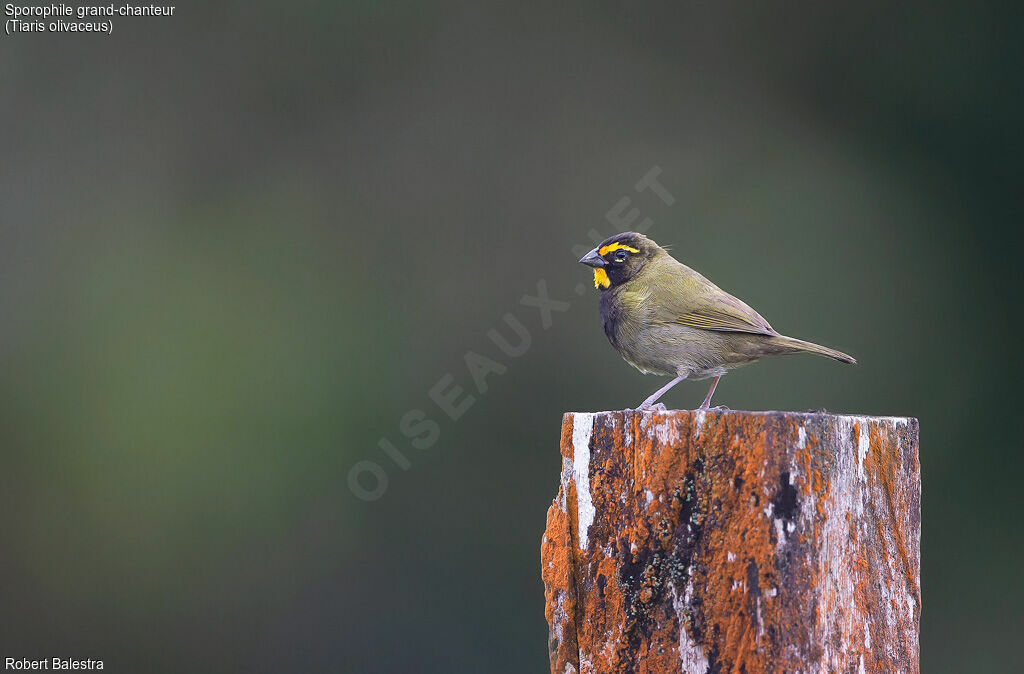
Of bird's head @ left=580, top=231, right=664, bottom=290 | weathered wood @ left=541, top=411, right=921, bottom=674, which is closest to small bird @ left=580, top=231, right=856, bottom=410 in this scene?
bird's head @ left=580, top=231, right=664, bottom=290

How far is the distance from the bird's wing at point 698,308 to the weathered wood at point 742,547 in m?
1.40

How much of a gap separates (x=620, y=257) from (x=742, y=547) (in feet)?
7.28

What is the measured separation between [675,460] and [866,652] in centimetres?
64

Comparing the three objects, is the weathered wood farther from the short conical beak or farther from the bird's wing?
the short conical beak

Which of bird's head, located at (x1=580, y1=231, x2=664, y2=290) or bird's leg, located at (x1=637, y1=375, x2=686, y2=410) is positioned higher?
bird's head, located at (x1=580, y1=231, x2=664, y2=290)

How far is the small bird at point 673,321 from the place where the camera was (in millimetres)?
3863

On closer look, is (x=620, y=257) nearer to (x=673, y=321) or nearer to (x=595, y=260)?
(x=595, y=260)

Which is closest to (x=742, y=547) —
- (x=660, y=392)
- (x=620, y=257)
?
(x=660, y=392)

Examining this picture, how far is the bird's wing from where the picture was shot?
3.86m

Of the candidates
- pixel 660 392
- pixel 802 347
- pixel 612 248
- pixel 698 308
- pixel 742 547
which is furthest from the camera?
pixel 612 248

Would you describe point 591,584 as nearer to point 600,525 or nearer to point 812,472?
point 600,525

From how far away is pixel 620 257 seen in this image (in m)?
4.30

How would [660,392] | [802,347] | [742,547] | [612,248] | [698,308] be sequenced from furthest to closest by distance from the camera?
[612,248], [698,308], [660,392], [802,347], [742,547]

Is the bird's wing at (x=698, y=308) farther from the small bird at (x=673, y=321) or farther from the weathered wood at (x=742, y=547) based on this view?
the weathered wood at (x=742, y=547)
